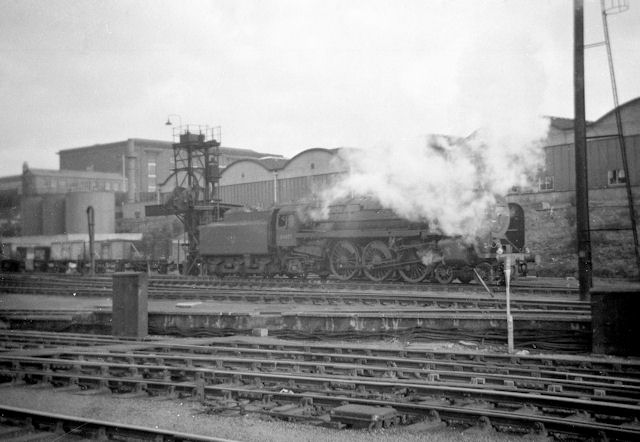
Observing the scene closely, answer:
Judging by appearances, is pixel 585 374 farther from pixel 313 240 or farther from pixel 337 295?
pixel 313 240

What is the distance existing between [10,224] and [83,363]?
3802cm

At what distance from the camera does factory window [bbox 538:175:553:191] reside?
3167 centimetres

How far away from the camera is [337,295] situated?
19156 mm

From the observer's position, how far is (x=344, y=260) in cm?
2539

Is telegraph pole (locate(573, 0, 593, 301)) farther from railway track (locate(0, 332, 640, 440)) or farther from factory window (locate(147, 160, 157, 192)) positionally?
factory window (locate(147, 160, 157, 192))

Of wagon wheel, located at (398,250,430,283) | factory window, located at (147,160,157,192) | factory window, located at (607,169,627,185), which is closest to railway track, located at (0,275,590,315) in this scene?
wagon wheel, located at (398,250,430,283)

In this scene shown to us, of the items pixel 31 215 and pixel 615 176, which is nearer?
pixel 615 176

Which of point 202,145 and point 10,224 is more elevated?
point 202,145

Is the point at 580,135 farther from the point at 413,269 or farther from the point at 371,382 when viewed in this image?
the point at 371,382

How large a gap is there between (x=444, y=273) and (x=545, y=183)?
39.1ft

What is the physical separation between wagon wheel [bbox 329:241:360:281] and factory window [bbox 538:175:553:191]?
1227cm

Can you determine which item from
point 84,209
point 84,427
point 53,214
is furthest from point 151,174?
point 84,427

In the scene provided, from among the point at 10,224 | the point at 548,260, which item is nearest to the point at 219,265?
the point at 548,260

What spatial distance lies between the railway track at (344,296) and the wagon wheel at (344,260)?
2.38 metres
